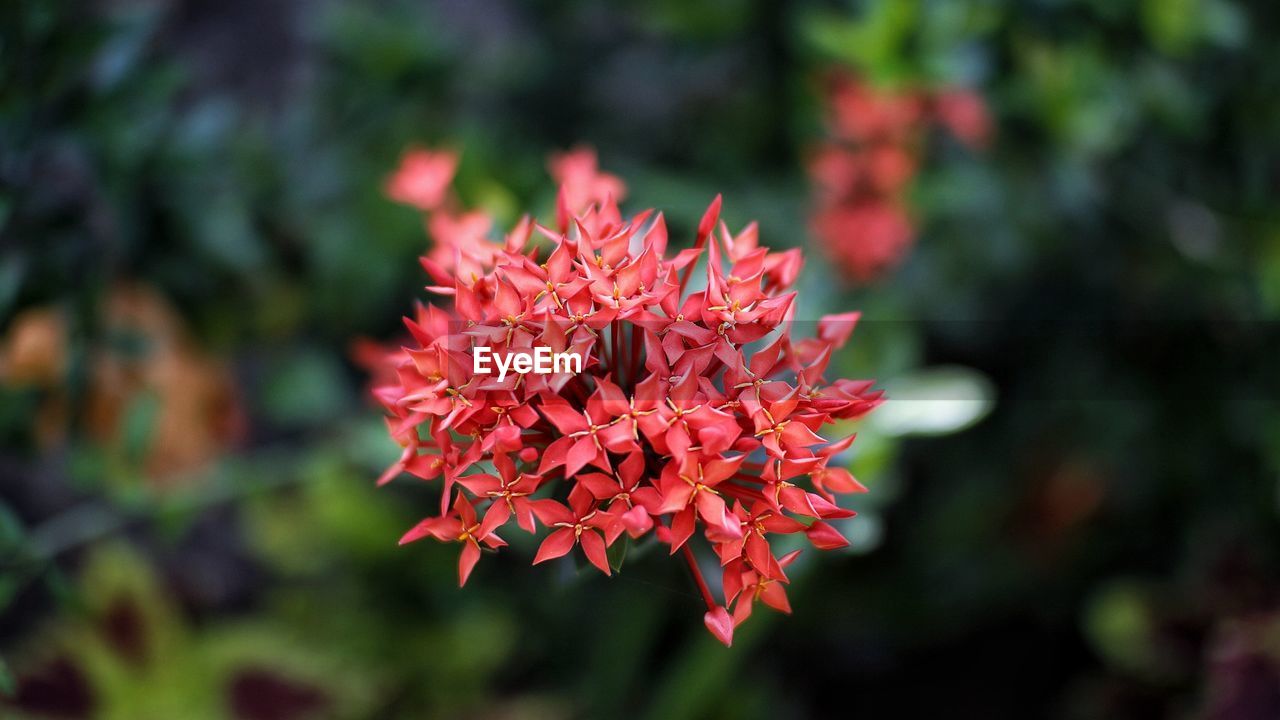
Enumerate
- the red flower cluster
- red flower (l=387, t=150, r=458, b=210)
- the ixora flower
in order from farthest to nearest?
1. the red flower cluster
2. red flower (l=387, t=150, r=458, b=210)
3. the ixora flower

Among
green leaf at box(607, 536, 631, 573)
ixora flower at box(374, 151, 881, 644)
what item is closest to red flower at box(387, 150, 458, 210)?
ixora flower at box(374, 151, 881, 644)

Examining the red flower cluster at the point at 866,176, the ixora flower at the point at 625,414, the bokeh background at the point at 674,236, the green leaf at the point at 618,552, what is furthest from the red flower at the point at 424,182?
the red flower cluster at the point at 866,176

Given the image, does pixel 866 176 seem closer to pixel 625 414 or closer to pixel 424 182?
pixel 424 182

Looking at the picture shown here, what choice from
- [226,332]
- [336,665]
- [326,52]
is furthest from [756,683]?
[326,52]

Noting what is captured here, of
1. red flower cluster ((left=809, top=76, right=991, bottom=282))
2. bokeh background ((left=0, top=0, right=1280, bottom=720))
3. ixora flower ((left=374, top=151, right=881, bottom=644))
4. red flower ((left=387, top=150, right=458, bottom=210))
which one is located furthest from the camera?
red flower cluster ((left=809, top=76, right=991, bottom=282))

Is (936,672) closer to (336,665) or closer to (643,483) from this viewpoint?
(336,665)

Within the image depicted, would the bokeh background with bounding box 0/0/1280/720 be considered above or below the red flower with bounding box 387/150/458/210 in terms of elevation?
below

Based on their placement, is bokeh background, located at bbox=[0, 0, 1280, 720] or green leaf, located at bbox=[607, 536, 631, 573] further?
bokeh background, located at bbox=[0, 0, 1280, 720]

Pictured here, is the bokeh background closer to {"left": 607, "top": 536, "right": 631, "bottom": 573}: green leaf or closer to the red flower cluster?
the red flower cluster
